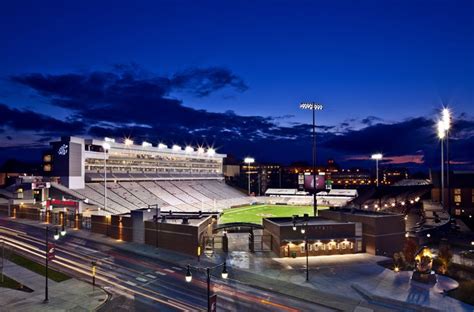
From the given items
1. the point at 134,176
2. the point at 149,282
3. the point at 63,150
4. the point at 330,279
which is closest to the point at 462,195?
the point at 330,279

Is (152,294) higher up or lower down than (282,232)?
lower down

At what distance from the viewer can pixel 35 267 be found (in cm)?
3694

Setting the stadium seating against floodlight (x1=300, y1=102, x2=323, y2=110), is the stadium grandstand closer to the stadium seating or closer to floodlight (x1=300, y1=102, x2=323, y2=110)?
the stadium seating

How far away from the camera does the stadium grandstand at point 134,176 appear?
80.9 meters

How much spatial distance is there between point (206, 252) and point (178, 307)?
16.7 meters

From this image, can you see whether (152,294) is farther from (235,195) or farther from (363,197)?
(235,195)

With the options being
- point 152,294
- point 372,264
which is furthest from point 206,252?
point 372,264

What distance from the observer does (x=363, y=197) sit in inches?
3511

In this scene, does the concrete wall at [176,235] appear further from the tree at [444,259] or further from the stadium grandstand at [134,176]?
the tree at [444,259]

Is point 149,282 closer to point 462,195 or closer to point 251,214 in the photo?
point 251,214

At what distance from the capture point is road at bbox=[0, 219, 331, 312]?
88.7 ft

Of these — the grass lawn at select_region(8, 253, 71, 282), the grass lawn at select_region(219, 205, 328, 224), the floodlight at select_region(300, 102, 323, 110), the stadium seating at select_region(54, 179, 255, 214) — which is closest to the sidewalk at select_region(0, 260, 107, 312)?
the grass lawn at select_region(8, 253, 71, 282)

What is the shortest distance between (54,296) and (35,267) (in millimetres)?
9658

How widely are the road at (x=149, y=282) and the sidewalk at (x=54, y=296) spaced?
132cm
